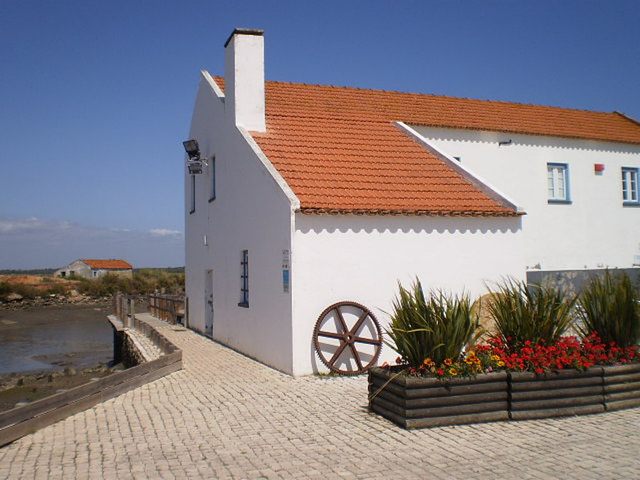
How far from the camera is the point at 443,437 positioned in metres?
6.93

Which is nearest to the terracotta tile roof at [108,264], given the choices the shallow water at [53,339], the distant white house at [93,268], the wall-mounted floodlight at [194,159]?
the distant white house at [93,268]

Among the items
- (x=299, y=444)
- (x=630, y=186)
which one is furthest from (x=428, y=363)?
(x=630, y=186)

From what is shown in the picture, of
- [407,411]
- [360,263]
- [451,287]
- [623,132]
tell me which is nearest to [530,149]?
[623,132]

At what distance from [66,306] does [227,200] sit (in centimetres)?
4908

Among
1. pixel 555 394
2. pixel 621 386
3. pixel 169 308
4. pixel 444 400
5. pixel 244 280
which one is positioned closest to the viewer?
pixel 444 400

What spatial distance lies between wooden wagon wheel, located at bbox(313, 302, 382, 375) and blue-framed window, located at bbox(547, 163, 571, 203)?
10453mm

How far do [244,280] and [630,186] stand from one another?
14.3 metres

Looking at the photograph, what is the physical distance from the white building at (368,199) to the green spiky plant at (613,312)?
11.0 ft

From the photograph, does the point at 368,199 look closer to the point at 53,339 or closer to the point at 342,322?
the point at 342,322

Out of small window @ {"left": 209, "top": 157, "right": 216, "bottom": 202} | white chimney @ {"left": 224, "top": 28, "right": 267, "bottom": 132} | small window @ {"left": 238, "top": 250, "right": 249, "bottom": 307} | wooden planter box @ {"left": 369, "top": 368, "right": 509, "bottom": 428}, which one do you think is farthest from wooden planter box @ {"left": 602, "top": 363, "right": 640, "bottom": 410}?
small window @ {"left": 209, "top": 157, "right": 216, "bottom": 202}

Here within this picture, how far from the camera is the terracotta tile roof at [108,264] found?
90919 millimetres

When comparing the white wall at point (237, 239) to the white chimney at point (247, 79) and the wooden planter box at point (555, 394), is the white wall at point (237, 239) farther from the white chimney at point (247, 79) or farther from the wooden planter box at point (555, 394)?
the wooden planter box at point (555, 394)

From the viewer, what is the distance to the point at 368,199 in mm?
11648

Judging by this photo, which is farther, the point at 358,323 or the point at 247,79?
the point at 247,79
